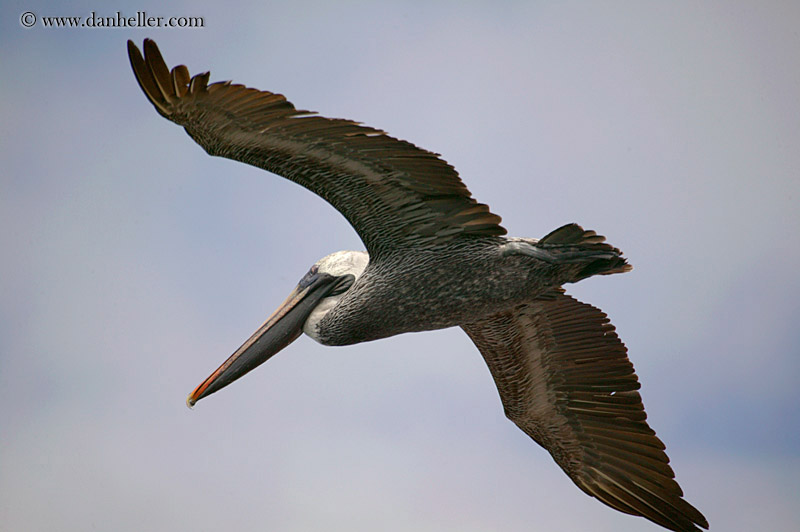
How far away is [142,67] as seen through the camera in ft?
21.2

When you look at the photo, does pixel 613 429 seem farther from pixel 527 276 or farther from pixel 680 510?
pixel 527 276

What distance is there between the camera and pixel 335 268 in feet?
28.1

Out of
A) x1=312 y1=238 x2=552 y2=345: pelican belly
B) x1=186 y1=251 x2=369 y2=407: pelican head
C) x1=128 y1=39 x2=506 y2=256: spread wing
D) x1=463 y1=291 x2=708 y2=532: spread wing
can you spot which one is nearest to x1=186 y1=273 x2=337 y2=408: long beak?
x1=186 y1=251 x2=369 y2=407: pelican head

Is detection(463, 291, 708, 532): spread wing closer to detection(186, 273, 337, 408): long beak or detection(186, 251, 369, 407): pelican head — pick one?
detection(186, 251, 369, 407): pelican head

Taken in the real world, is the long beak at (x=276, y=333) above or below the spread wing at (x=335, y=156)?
below

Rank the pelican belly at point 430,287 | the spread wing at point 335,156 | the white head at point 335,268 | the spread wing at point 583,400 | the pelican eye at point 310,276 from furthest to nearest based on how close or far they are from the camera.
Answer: the spread wing at point 583,400, the pelican eye at point 310,276, the white head at point 335,268, the pelican belly at point 430,287, the spread wing at point 335,156

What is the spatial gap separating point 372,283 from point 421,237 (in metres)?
0.52

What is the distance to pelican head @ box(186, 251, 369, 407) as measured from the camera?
832cm

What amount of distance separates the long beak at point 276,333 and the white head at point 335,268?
5 cm

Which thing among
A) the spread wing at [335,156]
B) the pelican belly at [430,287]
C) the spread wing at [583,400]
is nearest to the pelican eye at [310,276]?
the pelican belly at [430,287]

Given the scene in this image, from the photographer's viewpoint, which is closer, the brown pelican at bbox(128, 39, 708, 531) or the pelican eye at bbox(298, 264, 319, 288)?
the brown pelican at bbox(128, 39, 708, 531)

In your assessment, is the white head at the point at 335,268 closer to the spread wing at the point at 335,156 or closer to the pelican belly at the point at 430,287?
the pelican belly at the point at 430,287

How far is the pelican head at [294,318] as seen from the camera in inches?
328

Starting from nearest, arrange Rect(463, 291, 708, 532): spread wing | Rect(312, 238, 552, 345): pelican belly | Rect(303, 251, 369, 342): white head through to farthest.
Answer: Rect(312, 238, 552, 345): pelican belly < Rect(303, 251, 369, 342): white head < Rect(463, 291, 708, 532): spread wing
